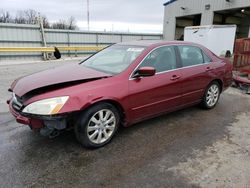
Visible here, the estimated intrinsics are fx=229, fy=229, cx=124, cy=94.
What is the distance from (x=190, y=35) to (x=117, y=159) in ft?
48.5

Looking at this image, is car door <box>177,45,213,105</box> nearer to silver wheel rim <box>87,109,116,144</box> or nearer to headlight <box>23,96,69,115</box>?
silver wheel rim <box>87,109,116,144</box>

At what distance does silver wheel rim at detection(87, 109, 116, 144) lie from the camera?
10.4ft

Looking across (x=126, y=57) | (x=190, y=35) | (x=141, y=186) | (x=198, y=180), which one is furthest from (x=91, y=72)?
(x=190, y=35)

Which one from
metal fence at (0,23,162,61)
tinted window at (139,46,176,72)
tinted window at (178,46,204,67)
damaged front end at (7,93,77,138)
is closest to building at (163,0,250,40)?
metal fence at (0,23,162,61)

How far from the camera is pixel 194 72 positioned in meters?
4.40

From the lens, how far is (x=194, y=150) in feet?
10.8

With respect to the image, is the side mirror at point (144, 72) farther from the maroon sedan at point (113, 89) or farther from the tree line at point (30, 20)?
the tree line at point (30, 20)

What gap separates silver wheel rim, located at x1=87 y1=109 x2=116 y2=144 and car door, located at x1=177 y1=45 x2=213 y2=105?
164 cm

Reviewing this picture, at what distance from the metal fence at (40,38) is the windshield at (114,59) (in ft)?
40.8

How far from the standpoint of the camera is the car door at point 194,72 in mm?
4289

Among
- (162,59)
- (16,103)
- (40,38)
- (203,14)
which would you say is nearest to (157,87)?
(162,59)

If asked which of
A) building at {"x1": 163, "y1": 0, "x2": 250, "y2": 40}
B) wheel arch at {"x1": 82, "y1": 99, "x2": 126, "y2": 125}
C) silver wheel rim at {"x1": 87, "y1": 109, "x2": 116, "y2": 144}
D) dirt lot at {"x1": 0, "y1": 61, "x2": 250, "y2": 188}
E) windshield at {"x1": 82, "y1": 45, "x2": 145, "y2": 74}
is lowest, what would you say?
dirt lot at {"x1": 0, "y1": 61, "x2": 250, "y2": 188}

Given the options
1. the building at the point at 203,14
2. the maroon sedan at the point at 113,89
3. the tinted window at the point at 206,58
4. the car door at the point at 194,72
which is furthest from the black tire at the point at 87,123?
→ the building at the point at 203,14

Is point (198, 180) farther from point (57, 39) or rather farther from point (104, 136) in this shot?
point (57, 39)
